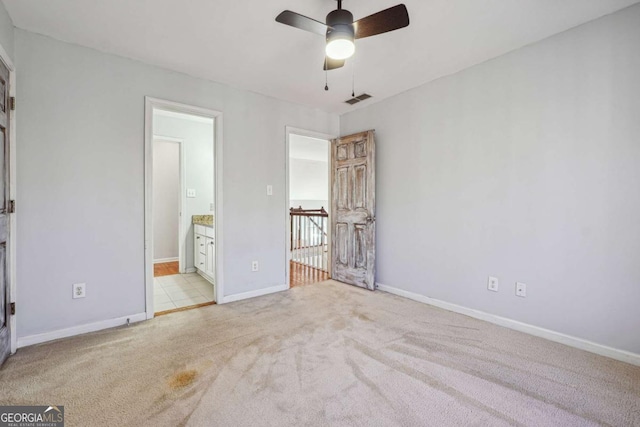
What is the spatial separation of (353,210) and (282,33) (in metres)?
2.25

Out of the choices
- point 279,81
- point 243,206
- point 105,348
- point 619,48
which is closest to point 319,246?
point 243,206

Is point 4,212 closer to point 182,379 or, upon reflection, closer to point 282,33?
point 182,379

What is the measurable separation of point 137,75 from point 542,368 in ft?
13.2

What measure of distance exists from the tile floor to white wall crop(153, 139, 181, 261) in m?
1.26

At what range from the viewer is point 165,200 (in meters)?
5.41

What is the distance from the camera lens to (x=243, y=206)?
3377mm

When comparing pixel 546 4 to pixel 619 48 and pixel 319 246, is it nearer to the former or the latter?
pixel 619 48

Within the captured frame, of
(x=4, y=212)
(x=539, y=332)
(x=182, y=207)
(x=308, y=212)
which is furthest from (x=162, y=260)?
(x=539, y=332)

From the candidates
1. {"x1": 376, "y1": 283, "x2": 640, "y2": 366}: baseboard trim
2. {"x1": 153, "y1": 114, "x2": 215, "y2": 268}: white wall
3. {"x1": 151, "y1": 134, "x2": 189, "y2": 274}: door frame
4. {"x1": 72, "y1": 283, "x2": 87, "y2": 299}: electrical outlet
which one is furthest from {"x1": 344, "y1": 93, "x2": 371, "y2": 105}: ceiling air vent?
{"x1": 72, "y1": 283, "x2": 87, "y2": 299}: electrical outlet

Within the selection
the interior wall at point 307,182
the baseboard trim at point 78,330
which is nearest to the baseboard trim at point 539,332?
the baseboard trim at point 78,330

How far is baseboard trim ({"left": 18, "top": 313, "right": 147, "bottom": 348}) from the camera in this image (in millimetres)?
2227

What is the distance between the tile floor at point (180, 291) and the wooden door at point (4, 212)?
1093mm

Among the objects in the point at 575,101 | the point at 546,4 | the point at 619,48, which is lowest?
the point at 575,101

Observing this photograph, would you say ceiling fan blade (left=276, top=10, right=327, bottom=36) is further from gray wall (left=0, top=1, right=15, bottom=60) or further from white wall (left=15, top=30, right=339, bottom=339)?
gray wall (left=0, top=1, right=15, bottom=60)
